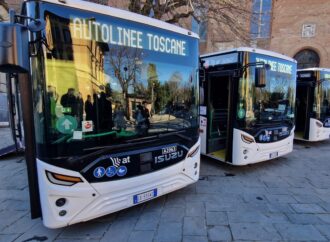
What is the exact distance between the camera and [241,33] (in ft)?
30.6

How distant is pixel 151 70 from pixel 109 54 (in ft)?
2.09

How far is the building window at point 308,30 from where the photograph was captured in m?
18.2

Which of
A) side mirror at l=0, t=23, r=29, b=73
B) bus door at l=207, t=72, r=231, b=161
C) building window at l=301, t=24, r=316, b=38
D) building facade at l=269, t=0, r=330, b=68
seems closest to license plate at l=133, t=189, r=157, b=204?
side mirror at l=0, t=23, r=29, b=73

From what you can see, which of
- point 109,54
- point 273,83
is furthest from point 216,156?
point 109,54

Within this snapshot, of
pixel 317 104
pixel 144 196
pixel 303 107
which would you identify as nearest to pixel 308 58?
pixel 303 107

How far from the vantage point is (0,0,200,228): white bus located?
2.31 m

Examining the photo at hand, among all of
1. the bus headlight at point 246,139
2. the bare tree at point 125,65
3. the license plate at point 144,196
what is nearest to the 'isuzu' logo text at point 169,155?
the license plate at point 144,196

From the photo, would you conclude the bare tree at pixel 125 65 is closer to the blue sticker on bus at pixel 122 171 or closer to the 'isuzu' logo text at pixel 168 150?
the blue sticker on bus at pixel 122 171

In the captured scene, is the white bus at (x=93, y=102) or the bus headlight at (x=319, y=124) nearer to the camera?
the white bus at (x=93, y=102)

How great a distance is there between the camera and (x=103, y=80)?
2680 mm

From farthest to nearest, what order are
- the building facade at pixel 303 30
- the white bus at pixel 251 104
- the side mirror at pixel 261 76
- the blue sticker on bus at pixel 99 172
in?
1. the building facade at pixel 303 30
2. the white bus at pixel 251 104
3. the side mirror at pixel 261 76
4. the blue sticker on bus at pixel 99 172

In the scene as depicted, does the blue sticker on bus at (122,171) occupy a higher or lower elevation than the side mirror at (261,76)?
lower

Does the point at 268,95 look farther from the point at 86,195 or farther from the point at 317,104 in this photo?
Result: the point at 86,195

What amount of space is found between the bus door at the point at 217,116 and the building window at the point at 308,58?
1623 centimetres
